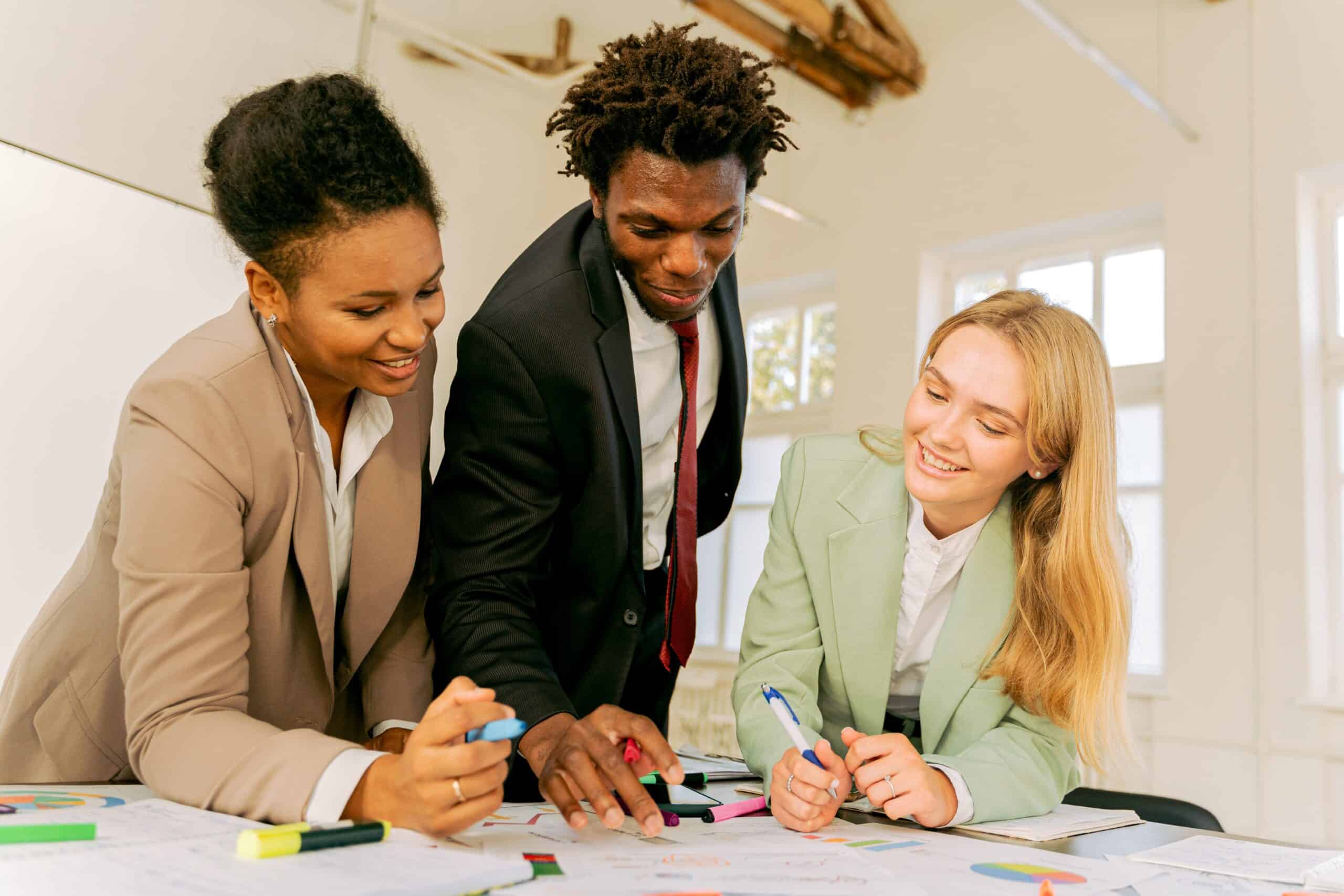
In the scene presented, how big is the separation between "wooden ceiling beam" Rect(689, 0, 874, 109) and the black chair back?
13.5ft

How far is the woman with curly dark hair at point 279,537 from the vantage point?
40.2 inches

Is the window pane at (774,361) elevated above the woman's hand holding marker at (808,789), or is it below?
above

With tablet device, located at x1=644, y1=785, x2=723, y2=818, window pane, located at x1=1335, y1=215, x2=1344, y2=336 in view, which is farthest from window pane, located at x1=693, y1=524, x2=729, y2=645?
tablet device, located at x1=644, y1=785, x2=723, y2=818

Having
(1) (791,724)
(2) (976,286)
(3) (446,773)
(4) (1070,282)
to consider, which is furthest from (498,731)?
(2) (976,286)

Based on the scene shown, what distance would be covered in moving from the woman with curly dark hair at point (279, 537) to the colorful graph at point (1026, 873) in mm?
476

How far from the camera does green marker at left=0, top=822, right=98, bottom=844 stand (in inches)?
33.0

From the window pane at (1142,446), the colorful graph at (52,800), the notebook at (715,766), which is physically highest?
the window pane at (1142,446)

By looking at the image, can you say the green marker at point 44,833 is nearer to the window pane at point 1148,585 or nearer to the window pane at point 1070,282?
the window pane at point 1148,585

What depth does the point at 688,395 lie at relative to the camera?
1.74 m

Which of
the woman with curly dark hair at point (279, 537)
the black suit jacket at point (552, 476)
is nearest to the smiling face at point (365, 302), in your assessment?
the woman with curly dark hair at point (279, 537)

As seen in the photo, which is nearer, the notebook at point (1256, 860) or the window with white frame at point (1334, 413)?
the notebook at point (1256, 860)

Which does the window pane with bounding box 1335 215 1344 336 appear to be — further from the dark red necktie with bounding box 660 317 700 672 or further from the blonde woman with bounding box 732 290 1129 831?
the dark red necktie with bounding box 660 317 700 672

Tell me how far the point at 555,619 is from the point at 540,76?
15.6 feet

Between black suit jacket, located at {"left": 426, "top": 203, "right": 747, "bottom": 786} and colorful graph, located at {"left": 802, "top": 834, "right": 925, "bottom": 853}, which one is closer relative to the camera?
colorful graph, located at {"left": 802, "top": 834, "right": 925, "bottom": 853}
